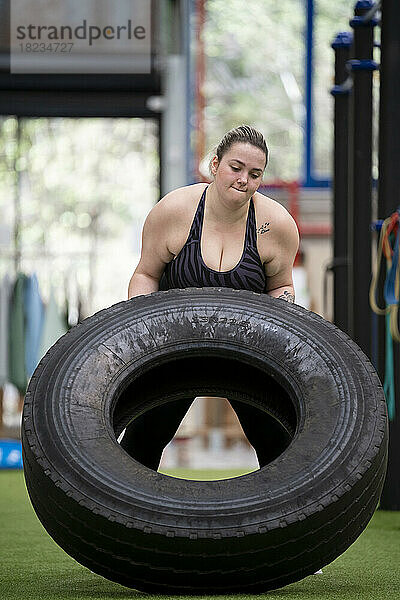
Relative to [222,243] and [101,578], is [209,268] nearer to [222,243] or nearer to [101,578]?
[222,243]

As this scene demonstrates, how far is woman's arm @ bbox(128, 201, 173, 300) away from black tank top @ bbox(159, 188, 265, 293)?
0.06m

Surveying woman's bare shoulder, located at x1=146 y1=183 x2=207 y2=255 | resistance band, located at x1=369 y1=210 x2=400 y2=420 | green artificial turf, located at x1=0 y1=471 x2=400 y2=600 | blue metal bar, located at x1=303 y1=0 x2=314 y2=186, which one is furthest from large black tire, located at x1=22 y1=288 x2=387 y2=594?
blue metal bar, located at x1=303 y1=0 x2=314 y2=186

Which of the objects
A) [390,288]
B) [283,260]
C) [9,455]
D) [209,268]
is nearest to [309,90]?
[9,455]

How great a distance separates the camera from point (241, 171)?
2.94 m

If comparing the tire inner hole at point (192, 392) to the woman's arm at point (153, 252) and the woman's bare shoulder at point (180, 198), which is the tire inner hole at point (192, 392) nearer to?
the woman's arm at point (153, 252)

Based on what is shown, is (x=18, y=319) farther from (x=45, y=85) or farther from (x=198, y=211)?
(x=198, y=211)

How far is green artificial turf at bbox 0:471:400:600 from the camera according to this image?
2613 millimetres

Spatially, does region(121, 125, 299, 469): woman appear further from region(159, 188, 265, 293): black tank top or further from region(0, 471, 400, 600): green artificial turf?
region(0, 471, 400, 600): green artificial turf

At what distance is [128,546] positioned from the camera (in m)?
2.36

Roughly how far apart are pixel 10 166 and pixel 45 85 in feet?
3.38

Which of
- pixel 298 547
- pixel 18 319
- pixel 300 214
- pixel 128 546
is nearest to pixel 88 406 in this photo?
pixel 128 546

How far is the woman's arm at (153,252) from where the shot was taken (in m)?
3.07

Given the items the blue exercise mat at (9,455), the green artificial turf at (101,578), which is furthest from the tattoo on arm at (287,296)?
the blue exercise mat at (9,455)

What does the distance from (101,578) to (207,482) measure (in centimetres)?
67
